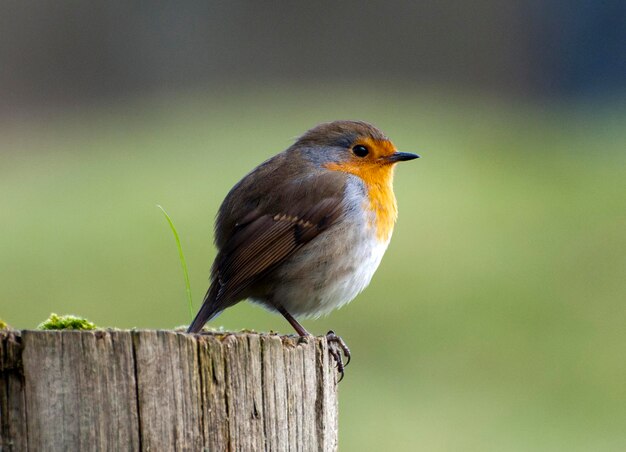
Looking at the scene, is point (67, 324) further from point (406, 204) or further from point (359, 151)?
point (406, 204)

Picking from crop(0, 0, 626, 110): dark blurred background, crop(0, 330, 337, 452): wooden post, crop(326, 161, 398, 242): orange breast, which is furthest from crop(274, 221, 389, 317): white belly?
crop(0, 0, 626, 110): dark blurred background

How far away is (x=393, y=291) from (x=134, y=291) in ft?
9.40

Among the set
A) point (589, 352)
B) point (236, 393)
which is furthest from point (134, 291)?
point (236, 393)

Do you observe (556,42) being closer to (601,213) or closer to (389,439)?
(601,213)

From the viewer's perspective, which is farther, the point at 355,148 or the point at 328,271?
the point at 355,148

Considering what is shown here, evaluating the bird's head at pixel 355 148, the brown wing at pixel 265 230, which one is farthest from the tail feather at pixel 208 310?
the bird's head at pixel 355 148

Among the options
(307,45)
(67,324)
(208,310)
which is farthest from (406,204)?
(67,324)

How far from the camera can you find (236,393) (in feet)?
8.97

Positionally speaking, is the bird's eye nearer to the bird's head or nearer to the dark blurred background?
the bird's head

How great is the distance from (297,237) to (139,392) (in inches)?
83.4

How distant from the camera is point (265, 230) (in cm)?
453

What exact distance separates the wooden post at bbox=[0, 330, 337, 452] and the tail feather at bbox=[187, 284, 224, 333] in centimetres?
104

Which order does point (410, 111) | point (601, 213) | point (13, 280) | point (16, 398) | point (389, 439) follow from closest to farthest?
point (16, 398) → point (389, 439) → point (13, 280) → point (601, 213) → point (410, 111)

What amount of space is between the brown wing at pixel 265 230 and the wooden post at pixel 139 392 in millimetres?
1482
